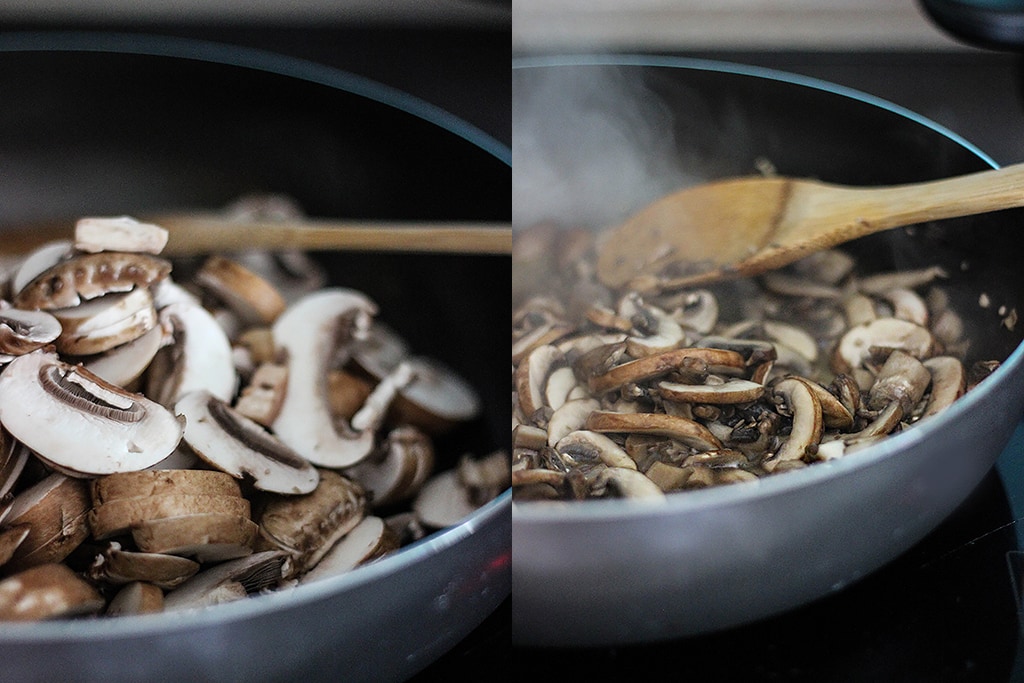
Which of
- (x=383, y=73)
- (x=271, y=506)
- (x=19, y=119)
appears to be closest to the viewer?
(x=271, y=506)

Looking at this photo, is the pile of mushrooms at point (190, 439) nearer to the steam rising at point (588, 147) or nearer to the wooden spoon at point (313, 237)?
the wooden spoon at point (313, 237)

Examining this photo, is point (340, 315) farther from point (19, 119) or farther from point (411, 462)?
point (19, 119)

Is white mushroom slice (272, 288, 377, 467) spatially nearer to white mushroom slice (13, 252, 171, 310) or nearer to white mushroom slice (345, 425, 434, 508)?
white mushroom slice (345, 425, 434, 508)

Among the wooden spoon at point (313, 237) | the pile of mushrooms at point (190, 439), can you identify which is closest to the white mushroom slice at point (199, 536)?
the pile of mushrooms at point (190, 439)

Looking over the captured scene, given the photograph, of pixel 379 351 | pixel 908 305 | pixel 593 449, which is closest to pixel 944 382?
pixel 908 305

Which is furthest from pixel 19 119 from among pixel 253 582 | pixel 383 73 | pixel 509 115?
pixel 253 582

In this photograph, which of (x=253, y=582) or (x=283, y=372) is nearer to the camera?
(x=253, y=582)
